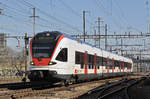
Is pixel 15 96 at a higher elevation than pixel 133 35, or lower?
lower

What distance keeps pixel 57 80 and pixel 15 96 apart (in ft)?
15.3

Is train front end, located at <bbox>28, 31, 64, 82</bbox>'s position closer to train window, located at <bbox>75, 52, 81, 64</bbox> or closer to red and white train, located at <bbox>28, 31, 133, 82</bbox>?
red and white train, located at <bbox>28, 31, 133, 82</bbox>

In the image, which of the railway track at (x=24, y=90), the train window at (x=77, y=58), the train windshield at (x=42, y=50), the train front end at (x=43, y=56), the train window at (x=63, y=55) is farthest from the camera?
the train window at (x=77, y=58)

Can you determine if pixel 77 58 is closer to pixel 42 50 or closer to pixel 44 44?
pixel 44 44

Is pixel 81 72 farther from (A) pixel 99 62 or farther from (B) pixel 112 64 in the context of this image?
(B) pixel 112 64

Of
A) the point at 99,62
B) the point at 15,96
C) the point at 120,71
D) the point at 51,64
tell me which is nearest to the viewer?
the point at 15,96

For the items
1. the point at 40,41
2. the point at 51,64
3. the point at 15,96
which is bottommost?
the point at 15,96

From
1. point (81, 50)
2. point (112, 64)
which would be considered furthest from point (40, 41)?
point (112, 64)

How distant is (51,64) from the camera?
17484 millimetres

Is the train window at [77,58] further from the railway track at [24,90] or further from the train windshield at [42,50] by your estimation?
the train windshield at [42,50]

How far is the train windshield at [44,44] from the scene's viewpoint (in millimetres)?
17797

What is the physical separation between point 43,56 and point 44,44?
0.85 meters

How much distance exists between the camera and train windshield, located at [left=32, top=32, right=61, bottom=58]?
17797 millimetres

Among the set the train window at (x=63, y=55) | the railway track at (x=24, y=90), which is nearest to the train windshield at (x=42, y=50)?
the train window at (x=63, y=55)
